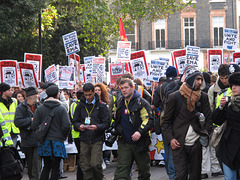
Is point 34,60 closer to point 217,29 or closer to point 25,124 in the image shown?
point 25,124

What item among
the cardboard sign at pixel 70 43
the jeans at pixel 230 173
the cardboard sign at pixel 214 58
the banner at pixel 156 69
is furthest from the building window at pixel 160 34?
the jeans at pixel 230 173

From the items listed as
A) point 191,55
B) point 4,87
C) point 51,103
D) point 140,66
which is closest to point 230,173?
point 51,103

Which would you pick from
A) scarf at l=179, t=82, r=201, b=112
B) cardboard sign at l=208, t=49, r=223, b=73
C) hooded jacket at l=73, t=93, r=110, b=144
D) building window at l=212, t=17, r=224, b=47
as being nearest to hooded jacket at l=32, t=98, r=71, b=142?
hooded jacket at l=73, t=93, r=110, b=144

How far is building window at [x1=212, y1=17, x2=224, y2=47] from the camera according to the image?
A: 148 ft

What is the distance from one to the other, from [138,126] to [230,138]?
186 cm

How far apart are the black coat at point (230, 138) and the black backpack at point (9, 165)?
2.76 metres

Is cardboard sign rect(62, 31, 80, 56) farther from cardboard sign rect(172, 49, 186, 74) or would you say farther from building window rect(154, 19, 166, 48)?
building window rect(154, 19, 166, 48)

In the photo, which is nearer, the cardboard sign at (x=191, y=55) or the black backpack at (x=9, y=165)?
the black backpack at (x=9, y=165)

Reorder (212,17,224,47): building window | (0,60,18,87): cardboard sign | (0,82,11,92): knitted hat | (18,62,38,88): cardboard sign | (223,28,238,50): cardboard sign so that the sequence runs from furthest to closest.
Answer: (212,17,224,47): building window < (223,28,238,50): cardboard sign < (0,60,18,87): cardboard sign < (18,62,38,88): cardboard sign < (0,82,11,92): knitted hat

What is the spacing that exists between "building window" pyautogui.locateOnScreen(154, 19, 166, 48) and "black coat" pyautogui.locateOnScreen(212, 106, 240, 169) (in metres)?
39.6

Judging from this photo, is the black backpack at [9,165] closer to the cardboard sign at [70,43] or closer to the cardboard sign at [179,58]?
the cardboard sign at [70,43]

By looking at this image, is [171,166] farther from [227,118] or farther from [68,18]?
[68,18]

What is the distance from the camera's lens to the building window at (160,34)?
45591mm

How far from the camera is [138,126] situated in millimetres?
7750
